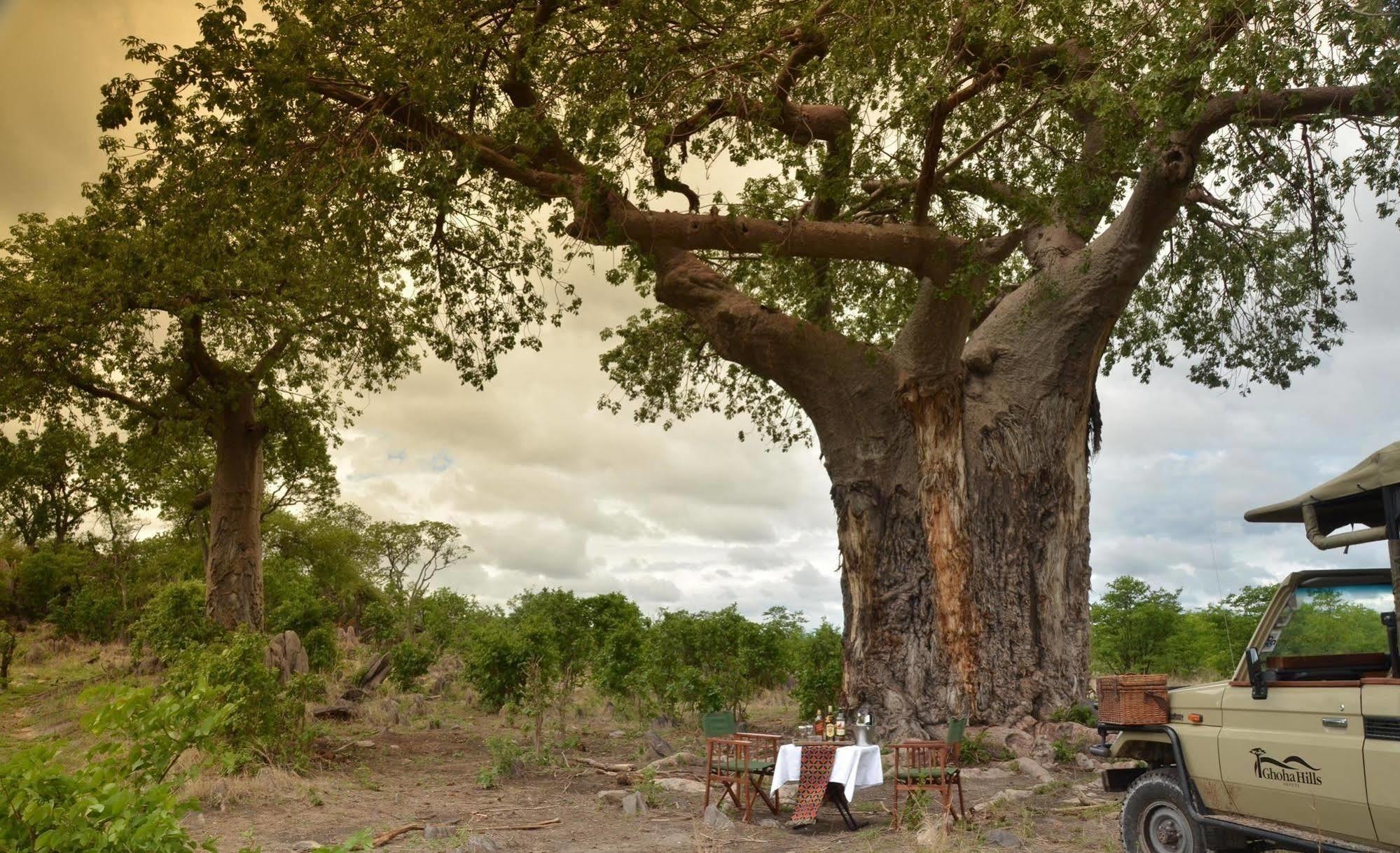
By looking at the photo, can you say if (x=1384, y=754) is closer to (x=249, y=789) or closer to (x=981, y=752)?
(x=981, y=752)

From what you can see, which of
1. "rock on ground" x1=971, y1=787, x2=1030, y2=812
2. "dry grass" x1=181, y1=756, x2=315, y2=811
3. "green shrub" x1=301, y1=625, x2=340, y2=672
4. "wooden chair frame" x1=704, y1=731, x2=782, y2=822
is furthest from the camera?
"green shrub" x1=301, y1=625, x2=340, y2=672

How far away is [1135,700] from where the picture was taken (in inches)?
255

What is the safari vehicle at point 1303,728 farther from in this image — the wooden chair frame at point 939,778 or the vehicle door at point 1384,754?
the wooden chair frame at point 939,778

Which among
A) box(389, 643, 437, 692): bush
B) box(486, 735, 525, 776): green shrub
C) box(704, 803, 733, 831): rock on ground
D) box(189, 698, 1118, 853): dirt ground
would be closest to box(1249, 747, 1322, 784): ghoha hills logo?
box(189, 698, 1118, 853): dirt ground

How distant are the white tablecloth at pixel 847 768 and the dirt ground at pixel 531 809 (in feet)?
1.29

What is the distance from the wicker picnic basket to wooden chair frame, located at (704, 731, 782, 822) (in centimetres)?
290

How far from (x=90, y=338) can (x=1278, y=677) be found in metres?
15.0

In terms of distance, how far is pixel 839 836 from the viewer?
8125mm

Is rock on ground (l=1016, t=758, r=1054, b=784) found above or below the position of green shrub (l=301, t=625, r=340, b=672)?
below

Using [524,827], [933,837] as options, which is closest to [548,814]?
[524,827]

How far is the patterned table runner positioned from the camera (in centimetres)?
831

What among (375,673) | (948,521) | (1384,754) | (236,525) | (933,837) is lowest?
(933,837)

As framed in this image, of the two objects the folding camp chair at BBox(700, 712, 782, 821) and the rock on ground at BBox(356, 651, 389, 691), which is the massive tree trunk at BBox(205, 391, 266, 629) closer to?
the rock on ground at BBox(356, 651, 389, 691)

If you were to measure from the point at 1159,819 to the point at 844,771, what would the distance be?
96.2 inches
